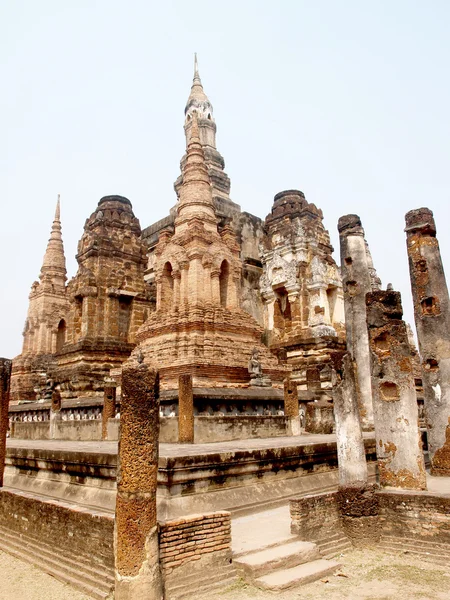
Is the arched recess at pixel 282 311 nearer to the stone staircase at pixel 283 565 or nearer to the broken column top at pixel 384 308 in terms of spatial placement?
the broken column top at pixel 384 308

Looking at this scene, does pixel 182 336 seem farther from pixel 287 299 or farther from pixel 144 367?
pixel 144 367

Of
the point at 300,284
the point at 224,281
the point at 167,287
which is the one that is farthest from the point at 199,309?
the point at 300,284

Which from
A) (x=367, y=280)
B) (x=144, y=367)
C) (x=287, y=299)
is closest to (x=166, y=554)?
(x=144, y=367)

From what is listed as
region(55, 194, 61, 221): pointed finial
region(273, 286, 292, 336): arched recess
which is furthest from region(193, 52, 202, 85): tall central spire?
region(273, 286, 292, 336): arched recess

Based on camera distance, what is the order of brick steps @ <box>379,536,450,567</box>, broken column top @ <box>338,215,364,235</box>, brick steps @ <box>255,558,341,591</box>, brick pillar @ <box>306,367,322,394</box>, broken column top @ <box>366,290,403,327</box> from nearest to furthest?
brick steps @ <box>255,558,341,591</box> → brick steps @ <box>379,536,450,567</box> → broken column top @ <box>366,290,403,327</box> → broken column top @ <box>338,215,364,235</box> → brick pillar @ <box>306,367,322,394</box>

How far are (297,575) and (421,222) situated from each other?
25.1 ft

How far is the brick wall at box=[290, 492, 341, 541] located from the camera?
20.9 ft

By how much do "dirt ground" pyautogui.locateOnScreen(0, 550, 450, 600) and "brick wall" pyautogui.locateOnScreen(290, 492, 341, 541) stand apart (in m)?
0.40

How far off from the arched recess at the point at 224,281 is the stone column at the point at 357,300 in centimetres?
650

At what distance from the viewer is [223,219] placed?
24.7 meters

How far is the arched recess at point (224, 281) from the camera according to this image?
19.0 meters

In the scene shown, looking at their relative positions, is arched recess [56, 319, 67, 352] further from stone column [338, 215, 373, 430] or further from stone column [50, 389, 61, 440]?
stone column [338, 215, 373, 430]

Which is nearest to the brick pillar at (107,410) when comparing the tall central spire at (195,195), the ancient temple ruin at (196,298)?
the ancient temple ruin at (196,298)

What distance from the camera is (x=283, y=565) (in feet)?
18.6
